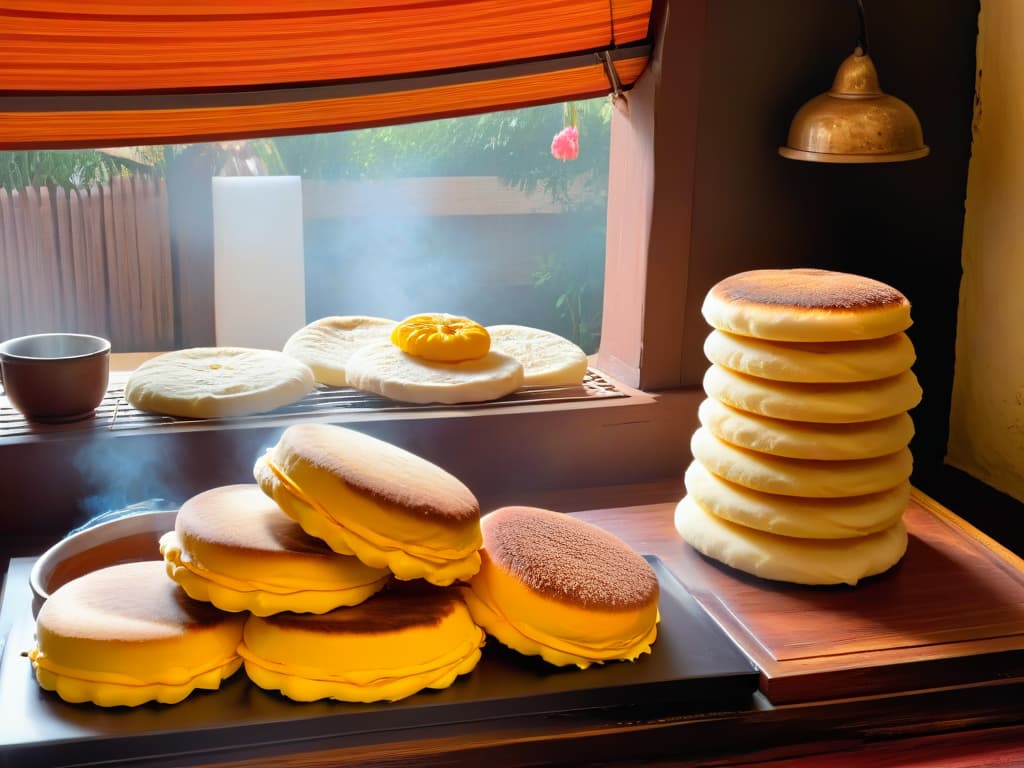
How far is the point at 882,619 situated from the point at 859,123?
0.83 m

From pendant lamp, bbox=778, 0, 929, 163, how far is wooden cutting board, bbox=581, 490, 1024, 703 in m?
0.66

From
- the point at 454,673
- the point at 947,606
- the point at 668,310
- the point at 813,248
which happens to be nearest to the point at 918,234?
the point at 813,248

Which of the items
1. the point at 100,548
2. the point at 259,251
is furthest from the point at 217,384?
the point at 259,251

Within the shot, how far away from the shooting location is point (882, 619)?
1.45 meters

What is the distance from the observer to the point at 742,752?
128 cm

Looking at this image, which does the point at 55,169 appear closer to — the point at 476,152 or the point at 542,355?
the point at 476,152

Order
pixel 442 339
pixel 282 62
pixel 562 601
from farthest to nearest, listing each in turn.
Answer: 1. pixel 442 339
2. pixel 282 62
3. pixel 562 601

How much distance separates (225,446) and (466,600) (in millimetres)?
671

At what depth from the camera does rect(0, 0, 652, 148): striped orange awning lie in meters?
1.57

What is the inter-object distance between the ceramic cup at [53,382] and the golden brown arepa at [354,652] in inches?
31.3

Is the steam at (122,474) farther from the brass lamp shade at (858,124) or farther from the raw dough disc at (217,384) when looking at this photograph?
the brass lamp shade at (858,124)

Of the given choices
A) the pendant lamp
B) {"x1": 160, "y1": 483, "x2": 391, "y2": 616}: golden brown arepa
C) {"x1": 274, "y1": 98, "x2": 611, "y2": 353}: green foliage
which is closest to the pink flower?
{"x1": 274, "y1": 98, "x2": 611, "y2": 353}: green foliage

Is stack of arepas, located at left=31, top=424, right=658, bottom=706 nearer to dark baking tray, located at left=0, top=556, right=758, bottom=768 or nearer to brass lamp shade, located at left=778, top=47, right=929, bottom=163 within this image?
dark baking tray, located at left=0, top=556, right=758, bottom=768

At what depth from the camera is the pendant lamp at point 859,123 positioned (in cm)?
174
